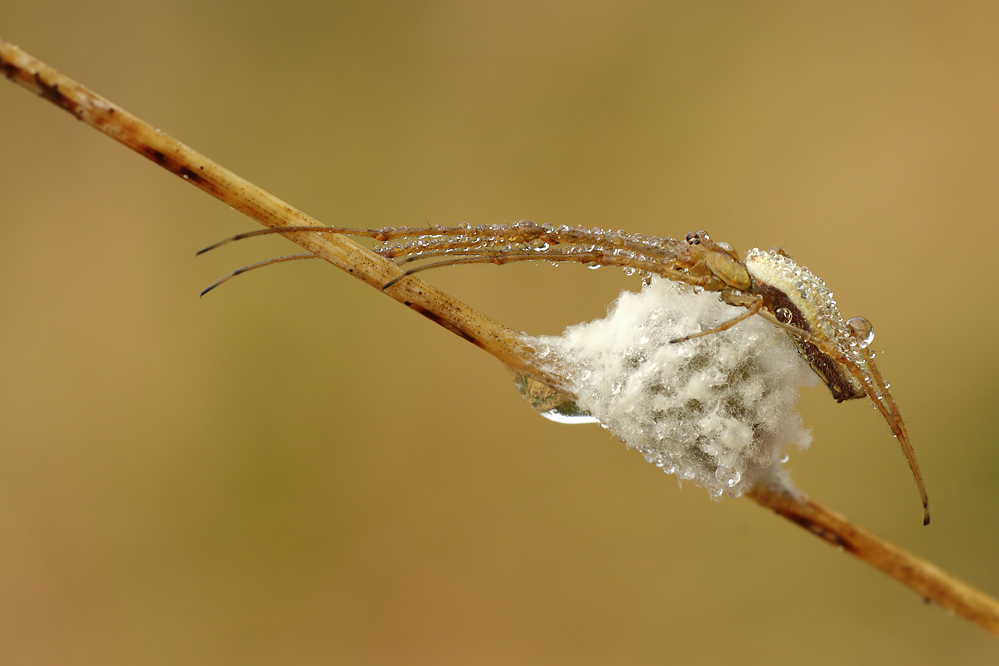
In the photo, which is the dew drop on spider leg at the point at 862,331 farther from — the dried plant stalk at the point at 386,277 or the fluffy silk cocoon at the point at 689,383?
the dried plant stalk at the point at 386,277

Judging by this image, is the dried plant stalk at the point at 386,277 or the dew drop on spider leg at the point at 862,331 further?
the dew drop on spider leg at the point at 862,331

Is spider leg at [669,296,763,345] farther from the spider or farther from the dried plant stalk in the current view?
the dried plant stalk

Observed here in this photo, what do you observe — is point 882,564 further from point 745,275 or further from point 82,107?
point 82,107

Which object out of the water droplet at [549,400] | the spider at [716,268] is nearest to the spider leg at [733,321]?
the spider at [716,268]

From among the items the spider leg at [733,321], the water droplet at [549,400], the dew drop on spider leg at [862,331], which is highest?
the dew drop on spider leg at [862,331]

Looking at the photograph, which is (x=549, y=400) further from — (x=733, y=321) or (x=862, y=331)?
(x=862, y=331)

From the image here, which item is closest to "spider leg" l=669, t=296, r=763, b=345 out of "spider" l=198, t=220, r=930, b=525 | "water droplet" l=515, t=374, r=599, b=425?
"spider" l=198, t=220, r=930, b=525

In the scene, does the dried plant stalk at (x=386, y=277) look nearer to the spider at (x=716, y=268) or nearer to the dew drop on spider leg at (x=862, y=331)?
the spider at (x=716, y=268)

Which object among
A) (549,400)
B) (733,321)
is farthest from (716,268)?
(549,400)

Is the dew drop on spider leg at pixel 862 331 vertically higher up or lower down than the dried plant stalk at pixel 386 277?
higher up
